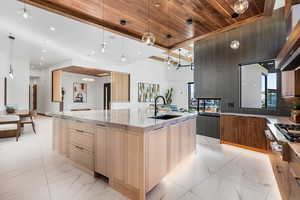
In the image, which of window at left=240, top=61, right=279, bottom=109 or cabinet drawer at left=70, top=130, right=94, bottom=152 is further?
window at left=240, top=61, right=279, bottom=109

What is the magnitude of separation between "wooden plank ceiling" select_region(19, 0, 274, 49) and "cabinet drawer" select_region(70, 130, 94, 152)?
246cm

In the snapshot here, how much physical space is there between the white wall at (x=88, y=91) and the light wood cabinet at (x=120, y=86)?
1.85 m

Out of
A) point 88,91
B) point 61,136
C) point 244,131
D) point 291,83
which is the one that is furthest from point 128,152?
point 88,91

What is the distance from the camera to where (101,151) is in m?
2.09

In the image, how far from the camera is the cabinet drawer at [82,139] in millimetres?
2238

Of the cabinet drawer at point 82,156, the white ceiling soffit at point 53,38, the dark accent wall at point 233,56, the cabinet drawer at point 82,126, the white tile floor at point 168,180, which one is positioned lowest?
the white tile floor at point 168,180

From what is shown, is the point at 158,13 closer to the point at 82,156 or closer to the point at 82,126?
the point at 82,126

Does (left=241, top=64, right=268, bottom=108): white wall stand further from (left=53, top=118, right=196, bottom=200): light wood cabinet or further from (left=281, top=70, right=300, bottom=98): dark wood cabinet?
(left=53, top=118, right=196, bottom=200): light wood cabinet

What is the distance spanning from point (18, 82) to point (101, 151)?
7.87 meters

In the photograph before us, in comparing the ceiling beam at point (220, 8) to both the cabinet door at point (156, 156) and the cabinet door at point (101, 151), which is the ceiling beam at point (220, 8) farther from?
the cabinet door at point (101, 151)

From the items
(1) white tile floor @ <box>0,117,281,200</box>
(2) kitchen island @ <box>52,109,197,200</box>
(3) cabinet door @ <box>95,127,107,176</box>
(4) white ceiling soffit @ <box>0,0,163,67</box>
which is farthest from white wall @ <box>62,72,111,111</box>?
(3) cabinet door @ <box>95,127,107,176</box>

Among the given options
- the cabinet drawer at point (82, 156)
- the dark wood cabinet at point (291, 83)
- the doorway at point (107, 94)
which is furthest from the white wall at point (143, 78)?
the dark wood cabinet at point (291, 83)

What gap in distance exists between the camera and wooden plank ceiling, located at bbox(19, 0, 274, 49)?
2.83m

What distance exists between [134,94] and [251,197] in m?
7.83
